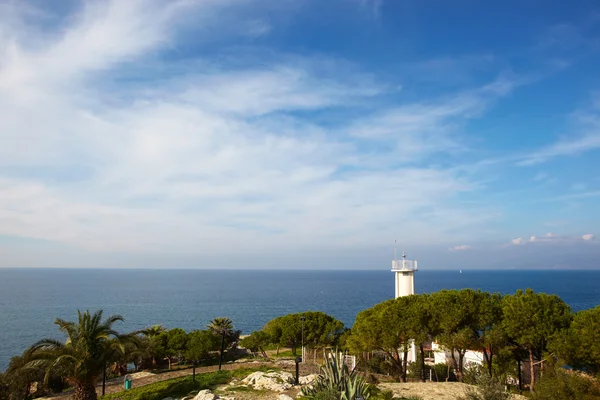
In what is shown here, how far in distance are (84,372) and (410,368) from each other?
25639mm

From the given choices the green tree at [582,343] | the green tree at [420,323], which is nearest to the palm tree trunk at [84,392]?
the green tree at [420,323]

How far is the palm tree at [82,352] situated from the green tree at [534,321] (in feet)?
73.0

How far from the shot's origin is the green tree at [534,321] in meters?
23.9

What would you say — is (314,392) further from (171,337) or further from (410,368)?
(171,337)

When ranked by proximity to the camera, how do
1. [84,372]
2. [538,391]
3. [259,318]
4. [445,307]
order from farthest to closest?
[259,318], [445,307], [84,372], [538,391]

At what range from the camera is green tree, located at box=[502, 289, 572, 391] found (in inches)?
939

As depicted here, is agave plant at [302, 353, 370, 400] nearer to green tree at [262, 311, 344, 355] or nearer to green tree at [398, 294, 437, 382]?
green tree at [398, 294, 437, 382]

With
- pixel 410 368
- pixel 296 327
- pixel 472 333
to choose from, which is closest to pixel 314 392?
pixel 472 333

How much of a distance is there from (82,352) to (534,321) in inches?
979

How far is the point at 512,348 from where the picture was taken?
25.3 metres

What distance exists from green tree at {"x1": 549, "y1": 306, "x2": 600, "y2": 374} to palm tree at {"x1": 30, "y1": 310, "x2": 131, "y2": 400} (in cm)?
2300

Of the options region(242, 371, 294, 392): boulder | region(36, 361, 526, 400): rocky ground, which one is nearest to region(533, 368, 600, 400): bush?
region(36, 361, 526, 400): rocky ground

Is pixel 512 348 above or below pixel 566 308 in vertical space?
below

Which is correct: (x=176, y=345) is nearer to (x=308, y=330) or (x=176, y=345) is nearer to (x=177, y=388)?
(x=308, y=330)
